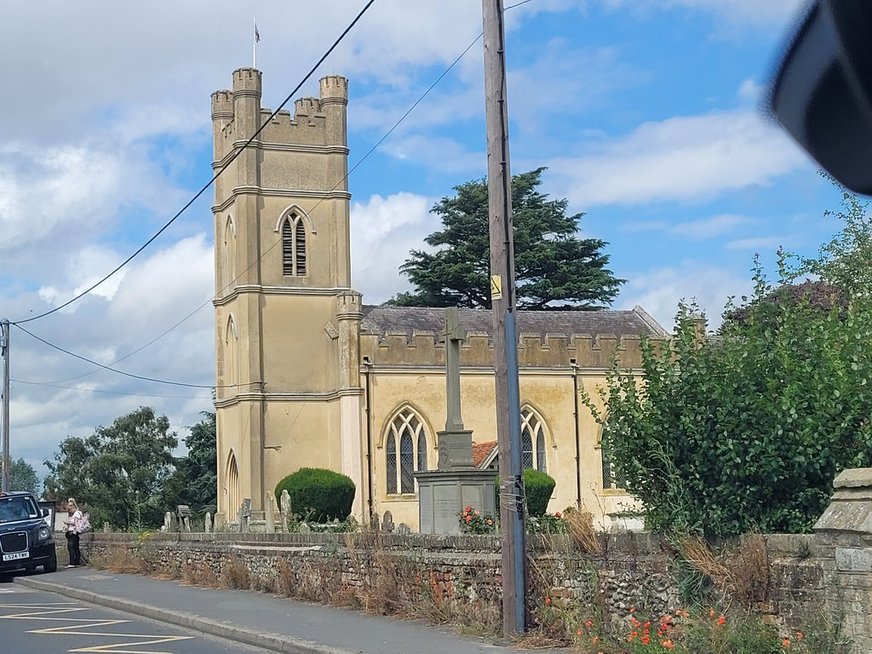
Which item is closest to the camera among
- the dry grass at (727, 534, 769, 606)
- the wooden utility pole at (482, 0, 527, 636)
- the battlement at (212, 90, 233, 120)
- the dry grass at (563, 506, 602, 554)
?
the dry grass at (727, 534, 769, 606)

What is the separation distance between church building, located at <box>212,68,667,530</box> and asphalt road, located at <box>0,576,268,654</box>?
1972 centimetres

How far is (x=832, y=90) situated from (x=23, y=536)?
27031 millimetres

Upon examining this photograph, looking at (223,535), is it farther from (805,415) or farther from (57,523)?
(57,523)

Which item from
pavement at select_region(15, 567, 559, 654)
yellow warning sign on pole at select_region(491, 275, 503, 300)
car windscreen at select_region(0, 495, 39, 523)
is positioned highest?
yellow warning sign on pole at select_region(491, 275, 503, 300)

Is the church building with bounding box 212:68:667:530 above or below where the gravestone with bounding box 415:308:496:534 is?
above

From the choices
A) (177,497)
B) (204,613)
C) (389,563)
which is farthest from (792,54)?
(177,497)

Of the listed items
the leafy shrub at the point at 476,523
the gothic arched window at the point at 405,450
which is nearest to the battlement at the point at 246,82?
the gothic arched window at the point at 405,450

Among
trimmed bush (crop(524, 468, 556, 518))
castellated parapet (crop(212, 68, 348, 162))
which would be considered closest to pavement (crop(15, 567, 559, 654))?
trimmed bush (crop(524, 468, 556, 518))

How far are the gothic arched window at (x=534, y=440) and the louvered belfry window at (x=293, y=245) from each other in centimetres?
957

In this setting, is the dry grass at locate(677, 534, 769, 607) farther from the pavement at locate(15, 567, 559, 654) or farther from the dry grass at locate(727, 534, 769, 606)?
the pavement at locate(15, 567, 559, 654)

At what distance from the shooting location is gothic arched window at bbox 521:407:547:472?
137ft

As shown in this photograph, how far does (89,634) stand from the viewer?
15281 mm

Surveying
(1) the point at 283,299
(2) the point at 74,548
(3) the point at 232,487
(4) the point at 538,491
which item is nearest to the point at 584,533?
(2) the point at 74,548

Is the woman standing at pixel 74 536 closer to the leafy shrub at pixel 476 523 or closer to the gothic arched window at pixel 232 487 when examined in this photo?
the gothic arched window at pixel 232 487
